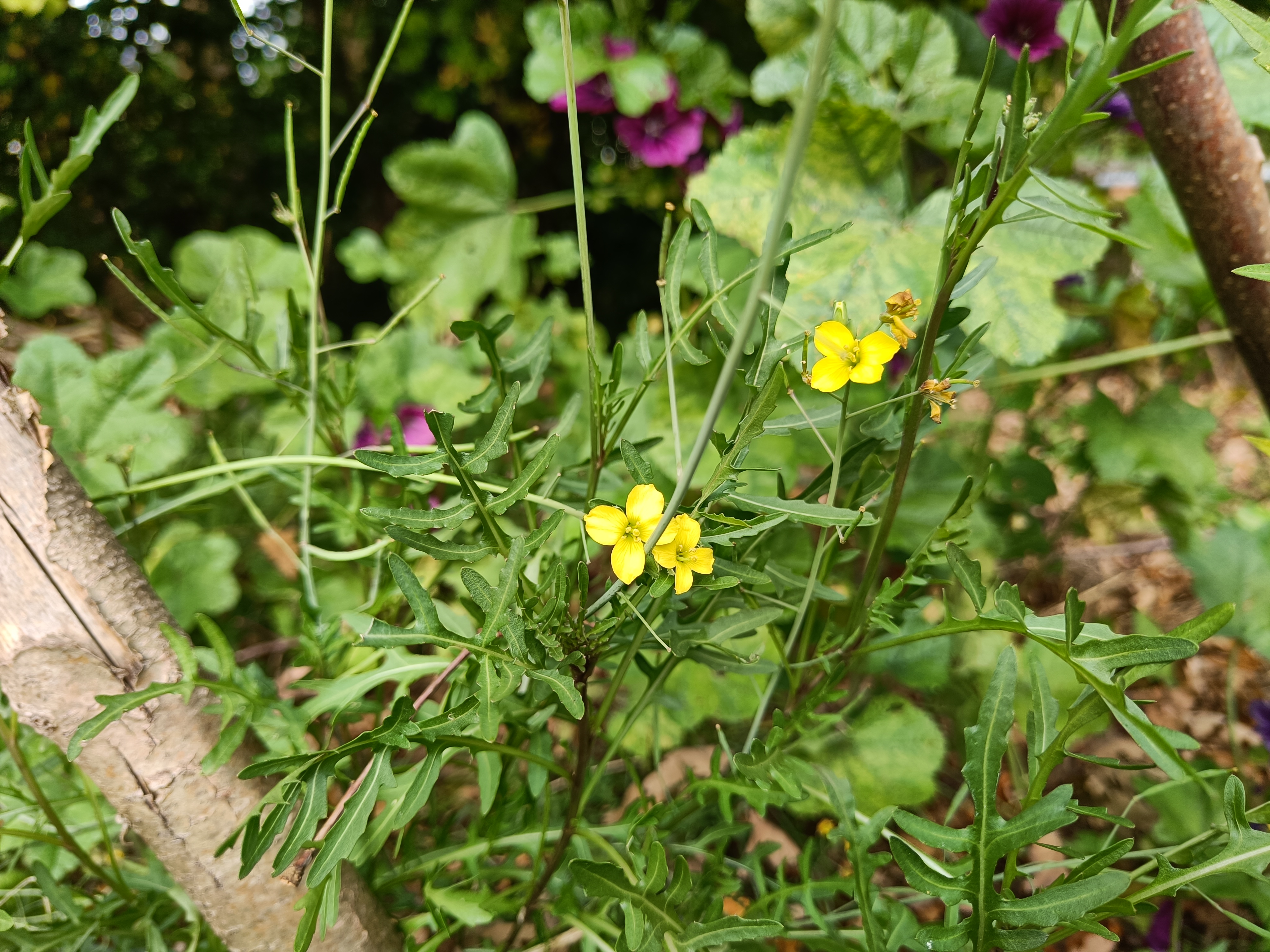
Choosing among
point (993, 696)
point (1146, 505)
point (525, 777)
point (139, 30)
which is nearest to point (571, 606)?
point (525, 777)

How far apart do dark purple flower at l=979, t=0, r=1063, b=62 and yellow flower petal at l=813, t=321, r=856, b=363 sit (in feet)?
2.46

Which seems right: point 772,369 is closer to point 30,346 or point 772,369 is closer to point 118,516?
point 118,516

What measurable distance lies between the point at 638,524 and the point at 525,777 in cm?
38

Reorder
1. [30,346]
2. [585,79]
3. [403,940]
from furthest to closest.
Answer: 1. [585,79]
2. [30,346]
3. [403,940]

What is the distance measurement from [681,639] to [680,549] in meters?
0.09

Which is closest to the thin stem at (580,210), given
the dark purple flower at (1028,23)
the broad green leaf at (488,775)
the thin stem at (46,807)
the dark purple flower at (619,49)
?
the broad green leaf at (488,775)

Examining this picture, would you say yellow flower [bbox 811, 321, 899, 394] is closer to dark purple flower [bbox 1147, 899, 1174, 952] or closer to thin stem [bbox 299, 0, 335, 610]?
thin stem [bbox 299, 0, 335, 610]

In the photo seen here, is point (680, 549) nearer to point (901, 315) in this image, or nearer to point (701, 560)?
point (701, 560)

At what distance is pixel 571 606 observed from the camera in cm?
55

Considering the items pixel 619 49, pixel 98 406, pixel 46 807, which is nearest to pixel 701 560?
pixel 46 807

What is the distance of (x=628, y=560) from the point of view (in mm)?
317

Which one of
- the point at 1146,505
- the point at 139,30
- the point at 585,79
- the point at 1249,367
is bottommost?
the point at 1146,505

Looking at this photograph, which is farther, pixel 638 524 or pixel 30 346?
pixel 30 346

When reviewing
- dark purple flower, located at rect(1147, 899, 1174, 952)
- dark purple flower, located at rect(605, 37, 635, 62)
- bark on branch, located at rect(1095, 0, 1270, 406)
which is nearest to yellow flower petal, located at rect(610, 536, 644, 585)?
bark on branch, located at rect(1095, 0, 1270, 406)
